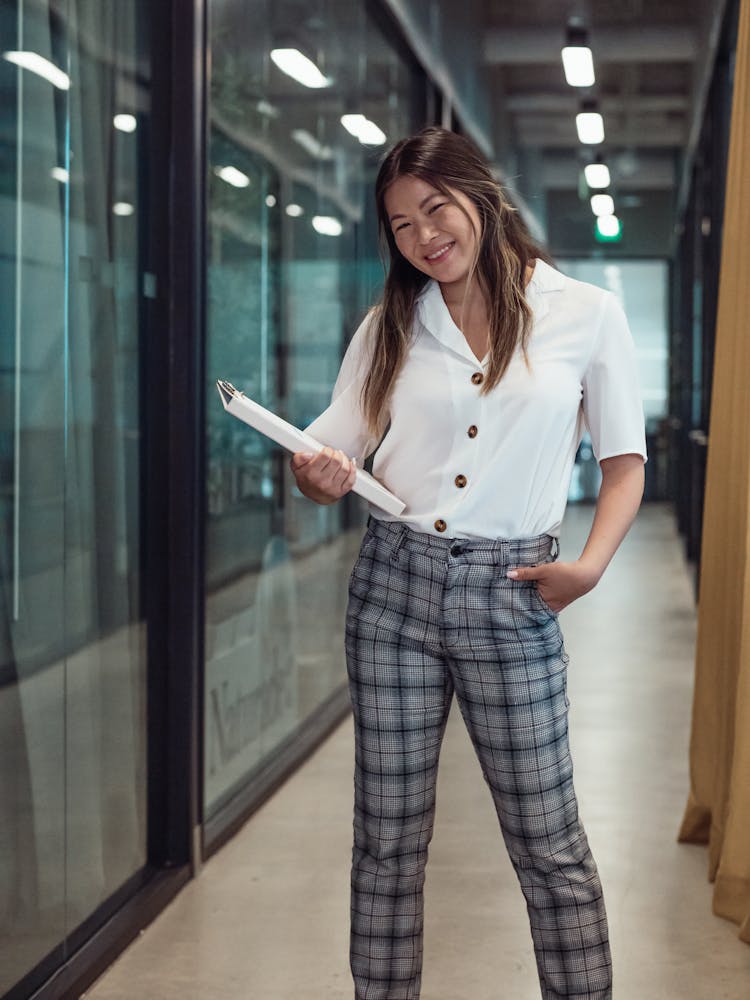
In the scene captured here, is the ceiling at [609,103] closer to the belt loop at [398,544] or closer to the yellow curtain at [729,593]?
the yellow curtain at [729,593]

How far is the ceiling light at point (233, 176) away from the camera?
3178 mm

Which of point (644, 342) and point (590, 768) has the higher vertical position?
point (644, 342)

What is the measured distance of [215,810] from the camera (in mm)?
3240

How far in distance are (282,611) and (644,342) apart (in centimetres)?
1083

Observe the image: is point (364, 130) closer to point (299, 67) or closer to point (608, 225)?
point (299, 67)

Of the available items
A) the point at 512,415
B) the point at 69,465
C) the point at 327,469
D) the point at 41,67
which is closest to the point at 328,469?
the point at 327,469

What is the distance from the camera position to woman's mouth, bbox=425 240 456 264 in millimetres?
1698

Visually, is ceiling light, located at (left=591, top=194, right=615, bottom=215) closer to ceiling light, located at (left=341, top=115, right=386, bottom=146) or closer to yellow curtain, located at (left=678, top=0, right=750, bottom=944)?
ceiling light, located at (left=341, top=115, right=386, bottom=146)

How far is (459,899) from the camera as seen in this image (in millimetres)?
2844

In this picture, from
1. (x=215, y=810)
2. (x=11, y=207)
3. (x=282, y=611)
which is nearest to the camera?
(x=11, y=207)

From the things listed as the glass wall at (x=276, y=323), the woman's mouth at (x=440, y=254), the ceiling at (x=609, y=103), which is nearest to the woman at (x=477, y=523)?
the woman's mouth at (x=440, y=254)

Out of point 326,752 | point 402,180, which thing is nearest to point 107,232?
point 402,180

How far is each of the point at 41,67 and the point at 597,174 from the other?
34.1 ft

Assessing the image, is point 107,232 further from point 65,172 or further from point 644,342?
point 644,342
